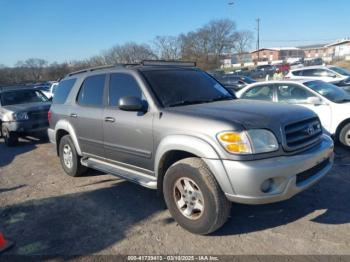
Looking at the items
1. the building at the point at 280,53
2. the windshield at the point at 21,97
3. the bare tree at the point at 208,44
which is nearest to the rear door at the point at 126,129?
the windshield at the point at 21,97

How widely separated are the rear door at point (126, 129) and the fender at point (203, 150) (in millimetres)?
406

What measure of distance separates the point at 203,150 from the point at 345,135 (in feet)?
14.8

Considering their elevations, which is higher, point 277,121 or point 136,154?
point 277,121

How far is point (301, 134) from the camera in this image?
11.2 ft

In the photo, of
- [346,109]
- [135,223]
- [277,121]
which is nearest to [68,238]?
[135,223]

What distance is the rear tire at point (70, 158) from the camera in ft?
18.1

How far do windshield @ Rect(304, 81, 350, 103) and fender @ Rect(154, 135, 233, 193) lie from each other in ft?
15.5

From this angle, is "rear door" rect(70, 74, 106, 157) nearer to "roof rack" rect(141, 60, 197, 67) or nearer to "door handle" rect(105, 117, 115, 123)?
"door handle" rect(105, 117, 115, 123)

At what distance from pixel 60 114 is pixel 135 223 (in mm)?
2901

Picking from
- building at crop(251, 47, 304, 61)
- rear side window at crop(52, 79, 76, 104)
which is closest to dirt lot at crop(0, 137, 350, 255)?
rear side window at crop(52, 79, 76, 104)

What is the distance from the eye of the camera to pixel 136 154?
4.07m

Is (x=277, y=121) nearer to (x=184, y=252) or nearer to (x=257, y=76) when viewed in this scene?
(x=184, y=252)

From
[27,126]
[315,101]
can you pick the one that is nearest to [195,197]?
[315,101]

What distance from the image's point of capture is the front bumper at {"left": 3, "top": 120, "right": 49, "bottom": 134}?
8742mm
